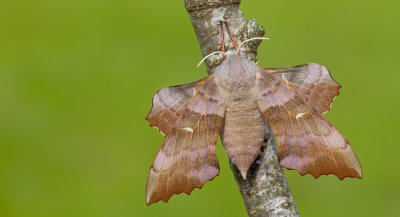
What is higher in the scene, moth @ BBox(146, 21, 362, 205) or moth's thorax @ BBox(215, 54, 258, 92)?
moth's thorax @ BBox(215, 54, 258, 92)

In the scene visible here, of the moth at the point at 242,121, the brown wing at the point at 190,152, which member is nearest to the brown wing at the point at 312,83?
the moth at the point at 242,121

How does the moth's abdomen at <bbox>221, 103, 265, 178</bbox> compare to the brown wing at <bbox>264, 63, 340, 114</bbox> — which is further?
the brown wing at <bbox>264, 63, 340, 114</bbox>

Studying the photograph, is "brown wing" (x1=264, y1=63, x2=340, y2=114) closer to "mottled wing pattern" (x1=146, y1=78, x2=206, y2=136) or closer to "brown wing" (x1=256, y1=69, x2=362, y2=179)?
"brown wing" (x1=256, y1=69, x2=362, y2=179)

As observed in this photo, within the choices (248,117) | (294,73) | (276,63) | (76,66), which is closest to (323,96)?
(294,73)

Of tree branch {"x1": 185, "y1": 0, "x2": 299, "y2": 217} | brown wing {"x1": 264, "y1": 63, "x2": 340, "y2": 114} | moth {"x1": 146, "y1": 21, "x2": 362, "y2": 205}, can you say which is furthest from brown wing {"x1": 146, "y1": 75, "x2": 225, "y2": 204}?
brown wing {"x1": 264, "y1": 63, "x2": 340, "y2": 114}

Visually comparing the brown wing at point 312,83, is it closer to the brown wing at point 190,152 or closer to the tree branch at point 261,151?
the tree branch at point 261,151

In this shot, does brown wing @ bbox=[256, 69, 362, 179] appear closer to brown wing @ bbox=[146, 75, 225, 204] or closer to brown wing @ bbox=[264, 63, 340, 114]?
Answer: brown wing @ bbox=[264, 63, 340, 114]

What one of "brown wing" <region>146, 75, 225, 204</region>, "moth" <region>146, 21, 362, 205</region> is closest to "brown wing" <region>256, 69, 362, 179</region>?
"moth" <region>146, 21, 362, 205</region>
